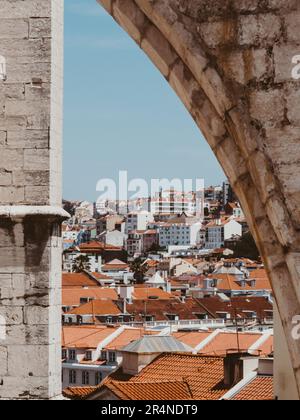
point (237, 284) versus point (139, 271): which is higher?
point (139, 271)

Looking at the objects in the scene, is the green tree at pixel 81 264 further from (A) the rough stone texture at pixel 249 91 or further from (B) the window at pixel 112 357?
(A) the rough stone texture at pixel 249 91

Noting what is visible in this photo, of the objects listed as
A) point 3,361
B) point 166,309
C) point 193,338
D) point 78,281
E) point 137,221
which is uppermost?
point 137,221

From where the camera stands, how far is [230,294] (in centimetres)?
6066

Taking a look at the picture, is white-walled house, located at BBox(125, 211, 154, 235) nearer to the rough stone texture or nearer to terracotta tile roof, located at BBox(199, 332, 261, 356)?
terracotta tile roof, located at BBox(199, 332, 261, 356)

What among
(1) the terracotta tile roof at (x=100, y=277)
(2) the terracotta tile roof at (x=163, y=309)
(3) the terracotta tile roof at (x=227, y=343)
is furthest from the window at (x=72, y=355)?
(1) the terracotta tile roof at (x=100, y=277)

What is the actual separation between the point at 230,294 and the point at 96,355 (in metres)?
27.9

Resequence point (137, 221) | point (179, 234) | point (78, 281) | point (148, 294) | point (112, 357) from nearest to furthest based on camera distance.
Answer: point (112, 357) < point (148, 294) < point (78, 281) < point (179, 234) < point (137, 221)

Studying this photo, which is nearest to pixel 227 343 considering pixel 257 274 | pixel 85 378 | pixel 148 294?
pixel 85 378

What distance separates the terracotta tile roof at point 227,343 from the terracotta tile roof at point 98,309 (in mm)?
16131

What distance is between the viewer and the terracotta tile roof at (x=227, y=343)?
28234 mm

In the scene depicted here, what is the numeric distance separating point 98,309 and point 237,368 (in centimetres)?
2858

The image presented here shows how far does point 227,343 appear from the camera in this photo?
29703 mm

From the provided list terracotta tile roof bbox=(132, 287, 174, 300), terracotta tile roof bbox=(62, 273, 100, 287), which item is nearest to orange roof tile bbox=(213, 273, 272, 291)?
terracotta tile roof bbox=(132, 287, 174, 300)

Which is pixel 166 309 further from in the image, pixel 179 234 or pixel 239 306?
pixel 179 234
